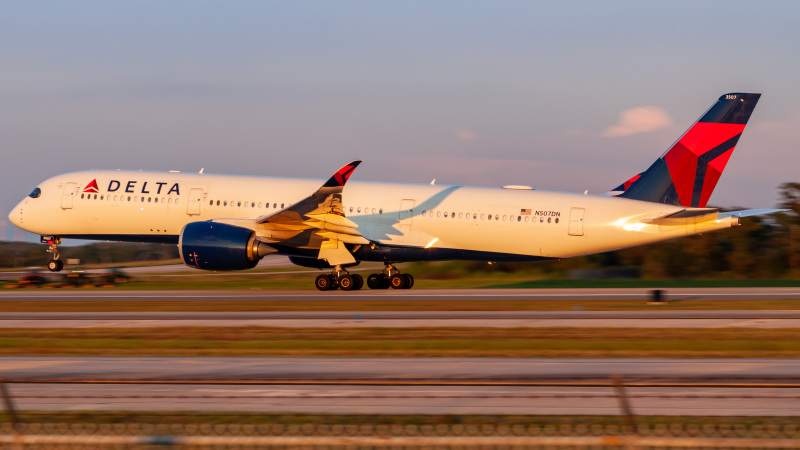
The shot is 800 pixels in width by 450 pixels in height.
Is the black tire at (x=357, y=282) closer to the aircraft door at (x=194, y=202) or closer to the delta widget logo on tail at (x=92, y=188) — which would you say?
the aircraft door at (x=194, y=202)

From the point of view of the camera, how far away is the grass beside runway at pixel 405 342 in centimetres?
1664

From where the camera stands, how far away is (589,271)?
45.8 m

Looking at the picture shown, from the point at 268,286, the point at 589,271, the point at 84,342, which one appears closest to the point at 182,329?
the point at 84,342

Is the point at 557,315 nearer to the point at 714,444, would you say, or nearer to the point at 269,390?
the point at 269,390

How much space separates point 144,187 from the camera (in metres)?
36.2

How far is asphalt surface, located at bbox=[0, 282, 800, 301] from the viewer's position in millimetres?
30500

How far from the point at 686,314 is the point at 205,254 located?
717 inches

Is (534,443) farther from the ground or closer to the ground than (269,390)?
farther from the ground

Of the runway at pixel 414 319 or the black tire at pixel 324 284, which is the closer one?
the runway at pixel 414 319

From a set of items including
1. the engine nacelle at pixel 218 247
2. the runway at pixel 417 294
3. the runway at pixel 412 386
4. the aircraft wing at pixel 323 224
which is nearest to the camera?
the runway at pixel 412 386

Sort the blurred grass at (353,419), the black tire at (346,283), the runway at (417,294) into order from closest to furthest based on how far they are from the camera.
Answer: the blurred grass at (353,419)
the runway at (417,294)
the black tire at (346,283)

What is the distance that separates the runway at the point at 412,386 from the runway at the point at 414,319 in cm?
575

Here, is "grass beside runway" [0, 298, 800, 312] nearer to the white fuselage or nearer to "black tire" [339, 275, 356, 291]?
"black tire" [339, 275, 356, 291]

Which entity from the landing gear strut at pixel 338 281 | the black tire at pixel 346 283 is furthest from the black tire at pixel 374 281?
the black tire at pixel 346 283
